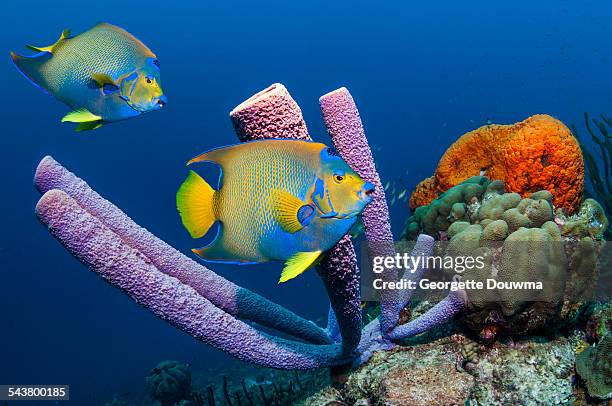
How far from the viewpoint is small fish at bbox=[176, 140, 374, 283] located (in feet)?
4.29

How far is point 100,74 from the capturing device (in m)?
1.90

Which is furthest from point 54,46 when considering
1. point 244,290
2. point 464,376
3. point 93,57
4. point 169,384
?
point 169,384

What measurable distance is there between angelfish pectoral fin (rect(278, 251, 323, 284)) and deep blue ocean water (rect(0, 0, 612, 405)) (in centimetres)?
2604

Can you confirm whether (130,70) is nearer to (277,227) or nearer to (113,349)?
(277,227)

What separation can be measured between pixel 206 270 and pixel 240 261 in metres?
1.63

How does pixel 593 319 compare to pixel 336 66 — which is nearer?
pixel 593 319

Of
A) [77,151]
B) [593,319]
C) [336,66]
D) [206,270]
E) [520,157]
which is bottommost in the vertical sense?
[593,319]

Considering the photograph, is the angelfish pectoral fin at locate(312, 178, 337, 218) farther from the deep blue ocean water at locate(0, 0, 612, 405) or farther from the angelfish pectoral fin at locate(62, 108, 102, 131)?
the deep blue ocean water at locate(0, 0, 612, 405)

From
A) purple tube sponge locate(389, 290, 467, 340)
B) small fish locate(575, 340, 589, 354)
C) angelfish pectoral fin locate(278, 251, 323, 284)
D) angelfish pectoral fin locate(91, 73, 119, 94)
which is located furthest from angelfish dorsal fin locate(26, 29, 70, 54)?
small fish locate(575, 340, 589, 354)

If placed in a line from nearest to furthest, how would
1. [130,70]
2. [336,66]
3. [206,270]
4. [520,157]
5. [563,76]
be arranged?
[130,70] → [206,270] → [520,157] → [336,66] → [563,76]

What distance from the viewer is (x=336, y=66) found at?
68.2 m

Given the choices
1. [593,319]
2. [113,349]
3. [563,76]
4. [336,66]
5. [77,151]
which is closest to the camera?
[593,319]

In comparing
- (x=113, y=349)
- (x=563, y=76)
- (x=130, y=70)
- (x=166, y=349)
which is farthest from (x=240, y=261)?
(x=563, y=76)

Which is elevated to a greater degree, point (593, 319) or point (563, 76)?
point (563, 76)
